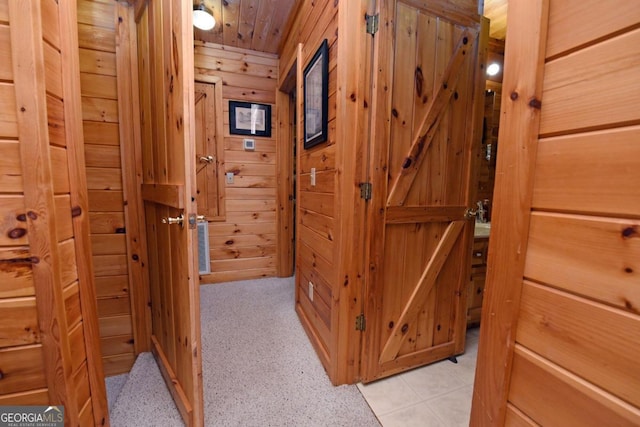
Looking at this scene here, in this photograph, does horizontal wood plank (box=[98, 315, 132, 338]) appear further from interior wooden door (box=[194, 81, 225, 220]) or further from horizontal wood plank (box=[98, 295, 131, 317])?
interior wooden door (box=[194, 81, 225, 220])

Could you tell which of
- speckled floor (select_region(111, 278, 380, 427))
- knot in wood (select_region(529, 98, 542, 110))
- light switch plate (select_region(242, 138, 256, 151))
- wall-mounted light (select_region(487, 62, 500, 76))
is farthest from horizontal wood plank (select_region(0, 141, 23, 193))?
wall-mounted light (select_region(487, 62, 500, 76))

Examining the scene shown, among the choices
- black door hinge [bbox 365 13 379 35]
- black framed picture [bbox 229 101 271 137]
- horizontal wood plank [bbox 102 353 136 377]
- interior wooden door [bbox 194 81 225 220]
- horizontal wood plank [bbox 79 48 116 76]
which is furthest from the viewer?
black framed picture [bbox 229 101 271 137]

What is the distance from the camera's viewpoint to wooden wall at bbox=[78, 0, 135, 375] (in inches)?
62.4

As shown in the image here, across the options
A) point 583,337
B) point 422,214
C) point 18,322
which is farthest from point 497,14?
point 18,322

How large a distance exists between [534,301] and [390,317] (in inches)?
41.4

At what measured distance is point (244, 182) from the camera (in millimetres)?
2990

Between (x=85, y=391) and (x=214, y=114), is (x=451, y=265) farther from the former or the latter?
(x=214, y=114)

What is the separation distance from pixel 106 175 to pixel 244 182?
1428mm

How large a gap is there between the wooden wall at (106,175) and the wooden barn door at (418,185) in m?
1.59

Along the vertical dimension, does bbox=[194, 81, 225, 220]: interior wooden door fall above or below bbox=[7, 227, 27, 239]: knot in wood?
above

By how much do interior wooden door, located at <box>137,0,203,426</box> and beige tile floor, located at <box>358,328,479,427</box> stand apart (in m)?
0.91

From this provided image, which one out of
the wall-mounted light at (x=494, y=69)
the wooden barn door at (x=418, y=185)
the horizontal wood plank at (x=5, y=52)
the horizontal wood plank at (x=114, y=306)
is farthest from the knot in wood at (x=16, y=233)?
the wall-mounted light at (x=494, y=69)

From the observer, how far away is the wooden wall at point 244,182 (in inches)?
111

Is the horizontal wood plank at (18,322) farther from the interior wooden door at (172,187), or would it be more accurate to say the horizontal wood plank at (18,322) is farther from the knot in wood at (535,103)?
the knot in wood at (535,103)
